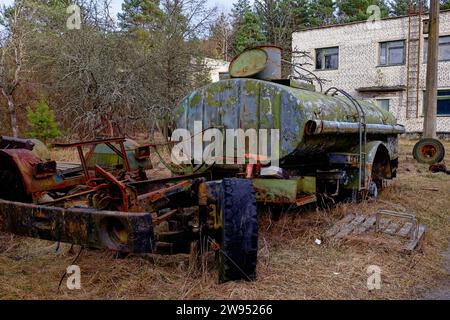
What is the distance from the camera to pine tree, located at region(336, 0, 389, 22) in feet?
120

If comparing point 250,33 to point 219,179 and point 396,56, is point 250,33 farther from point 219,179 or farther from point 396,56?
point 219,179

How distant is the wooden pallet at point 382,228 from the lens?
16.4 ft

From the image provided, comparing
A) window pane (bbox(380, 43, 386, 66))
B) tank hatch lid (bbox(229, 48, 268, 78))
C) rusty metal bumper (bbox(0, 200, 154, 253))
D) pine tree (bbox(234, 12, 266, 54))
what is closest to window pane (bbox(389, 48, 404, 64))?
window pane (bbox(380, 43, 386, 66))

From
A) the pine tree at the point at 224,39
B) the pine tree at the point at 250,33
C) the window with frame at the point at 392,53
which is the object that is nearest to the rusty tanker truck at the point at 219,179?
the window with frame at the point at 392,53

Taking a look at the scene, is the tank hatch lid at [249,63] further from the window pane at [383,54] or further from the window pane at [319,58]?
the window pane at [319,58]

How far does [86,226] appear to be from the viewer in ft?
11.4

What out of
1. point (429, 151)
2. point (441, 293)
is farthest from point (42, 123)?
point (441, 293)

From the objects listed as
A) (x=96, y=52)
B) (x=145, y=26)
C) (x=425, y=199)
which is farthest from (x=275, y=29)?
(x=425, y=199)

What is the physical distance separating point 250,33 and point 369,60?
460 inches

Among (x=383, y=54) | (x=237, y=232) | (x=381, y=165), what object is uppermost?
(x=383, y=54)

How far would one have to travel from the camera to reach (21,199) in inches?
180

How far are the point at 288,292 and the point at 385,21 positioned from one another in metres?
24.5
